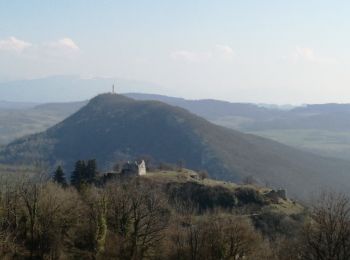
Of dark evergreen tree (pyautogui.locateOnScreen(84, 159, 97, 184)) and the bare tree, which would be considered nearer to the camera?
the bare tree

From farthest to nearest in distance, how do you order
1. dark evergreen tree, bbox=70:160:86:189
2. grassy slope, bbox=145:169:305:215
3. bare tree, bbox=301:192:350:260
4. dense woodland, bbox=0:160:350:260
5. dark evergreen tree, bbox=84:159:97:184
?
1. dark evergreen tree, bbox=84:159:97:184
2. grassy slope, bbox=145:169:305:215
3. dark evergreen tree, bbox=70:160:86:189
4. dense woodland, bbox=0:160:350:260
5. bare tree, bbox=301:192:350:260

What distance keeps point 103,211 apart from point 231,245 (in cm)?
1562

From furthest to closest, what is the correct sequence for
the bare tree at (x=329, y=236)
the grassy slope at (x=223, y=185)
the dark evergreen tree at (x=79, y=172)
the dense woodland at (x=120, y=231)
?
the grassy slope at (x=223, y=185), the dark evergreen tree at (x=79, y=172), the dense woodland at (x=120, y=231), the bare tree at (x=329, y=236)

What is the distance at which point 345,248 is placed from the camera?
1907 inches

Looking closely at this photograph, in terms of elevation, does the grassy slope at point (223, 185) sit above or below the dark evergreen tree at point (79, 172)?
below

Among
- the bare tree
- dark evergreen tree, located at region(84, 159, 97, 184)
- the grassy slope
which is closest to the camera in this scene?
the bare tree

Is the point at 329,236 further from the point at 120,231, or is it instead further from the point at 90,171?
the point at 90,171

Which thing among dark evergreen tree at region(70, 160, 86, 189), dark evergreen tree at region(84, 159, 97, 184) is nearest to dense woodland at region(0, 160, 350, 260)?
dark evergreen tree at region(70, 160, 86, 189)

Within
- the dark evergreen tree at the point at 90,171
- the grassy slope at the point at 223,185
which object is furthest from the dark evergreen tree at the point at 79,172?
the grassy slope at the point at 223,185

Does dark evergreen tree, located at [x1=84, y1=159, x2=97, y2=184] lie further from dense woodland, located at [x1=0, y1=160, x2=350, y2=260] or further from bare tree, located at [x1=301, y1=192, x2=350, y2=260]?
bare tree, located at [x1=301, y1=192, x2=350, y2=260]

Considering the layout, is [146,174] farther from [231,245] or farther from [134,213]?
[231,245]

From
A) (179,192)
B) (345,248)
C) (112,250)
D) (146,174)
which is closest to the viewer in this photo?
(345,248)

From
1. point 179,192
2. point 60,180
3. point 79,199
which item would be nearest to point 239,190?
point 179,192

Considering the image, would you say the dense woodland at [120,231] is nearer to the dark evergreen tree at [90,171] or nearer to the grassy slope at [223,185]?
the dark evergreen tree at [90,171]
